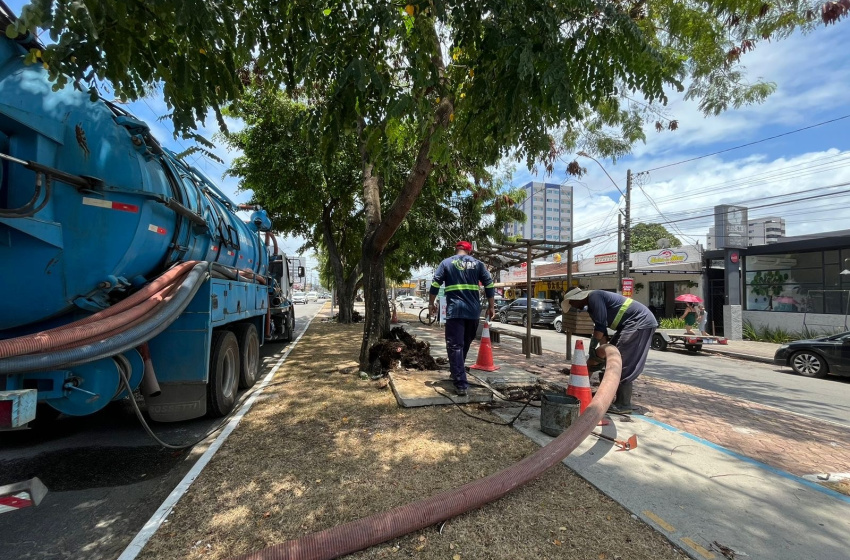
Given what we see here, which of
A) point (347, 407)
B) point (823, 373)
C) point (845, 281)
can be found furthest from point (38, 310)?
point (845, 281)

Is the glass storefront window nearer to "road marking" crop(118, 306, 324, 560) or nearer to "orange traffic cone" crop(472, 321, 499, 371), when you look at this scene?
"orange traffic cone" crop(472, 321, 499, 371)

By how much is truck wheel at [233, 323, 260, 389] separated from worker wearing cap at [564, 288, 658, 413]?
4.50m

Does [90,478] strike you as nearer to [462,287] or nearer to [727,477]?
[462,287]

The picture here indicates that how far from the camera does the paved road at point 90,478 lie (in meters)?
2.63

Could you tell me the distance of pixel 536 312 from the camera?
845 inches

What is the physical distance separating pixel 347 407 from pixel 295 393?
1170mm

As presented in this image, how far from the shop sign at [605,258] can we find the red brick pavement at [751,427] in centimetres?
2035

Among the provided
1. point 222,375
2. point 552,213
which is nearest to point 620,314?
point 222,375

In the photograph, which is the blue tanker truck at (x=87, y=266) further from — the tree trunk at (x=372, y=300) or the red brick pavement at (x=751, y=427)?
the red brick pavement at (x=751, y=427)

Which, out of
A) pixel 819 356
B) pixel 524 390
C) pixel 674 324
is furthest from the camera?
pixel 674 324

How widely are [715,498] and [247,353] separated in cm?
576

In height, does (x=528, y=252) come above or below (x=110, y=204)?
above

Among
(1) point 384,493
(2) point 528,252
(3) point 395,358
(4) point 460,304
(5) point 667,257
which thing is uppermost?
(5) point 667,257

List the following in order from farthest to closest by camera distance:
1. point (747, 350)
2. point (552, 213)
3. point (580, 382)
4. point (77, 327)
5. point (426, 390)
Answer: point (552, 213) < point (747, 350) < point (426, 390) < point (580, 382) < point (77, 327)
